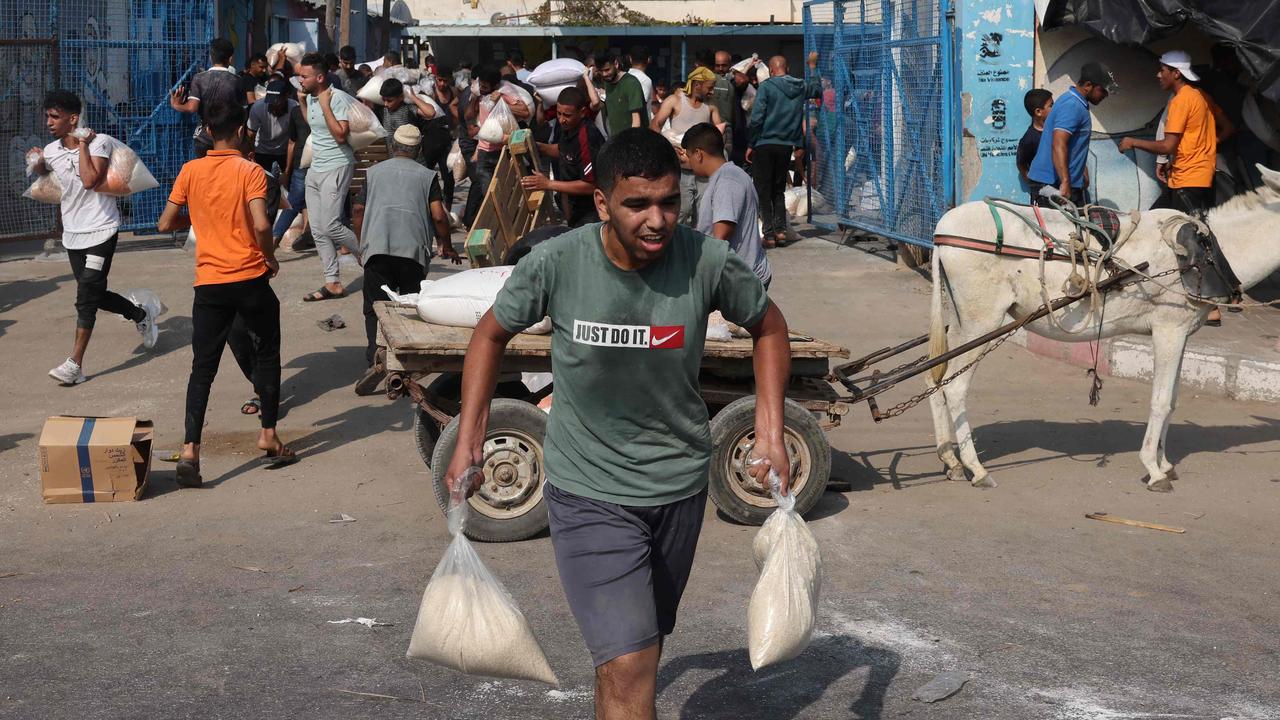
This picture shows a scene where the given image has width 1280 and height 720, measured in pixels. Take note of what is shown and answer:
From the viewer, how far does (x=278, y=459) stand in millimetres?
8188

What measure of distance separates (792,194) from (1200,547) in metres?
11.6

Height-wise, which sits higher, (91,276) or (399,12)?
(399,12)

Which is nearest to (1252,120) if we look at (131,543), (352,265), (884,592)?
(884,592)

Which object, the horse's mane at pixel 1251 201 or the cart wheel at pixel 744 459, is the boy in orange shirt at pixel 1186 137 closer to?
the horse's mane at pixel 1251 201

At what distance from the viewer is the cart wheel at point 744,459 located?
6.65 meters

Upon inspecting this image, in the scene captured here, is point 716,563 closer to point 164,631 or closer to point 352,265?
point 164,631

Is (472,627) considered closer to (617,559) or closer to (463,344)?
(617,559)

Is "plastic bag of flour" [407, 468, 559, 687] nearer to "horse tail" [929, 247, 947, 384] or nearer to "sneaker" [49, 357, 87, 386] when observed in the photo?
"horse tail" [929, 247, 947, 384]

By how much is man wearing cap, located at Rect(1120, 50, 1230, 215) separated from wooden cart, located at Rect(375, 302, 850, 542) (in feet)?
16.9

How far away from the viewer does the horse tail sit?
768 cm

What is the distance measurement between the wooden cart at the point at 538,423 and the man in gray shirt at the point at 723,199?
62 centimetres

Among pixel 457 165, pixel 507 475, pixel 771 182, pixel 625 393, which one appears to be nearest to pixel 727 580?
pixel 507 475

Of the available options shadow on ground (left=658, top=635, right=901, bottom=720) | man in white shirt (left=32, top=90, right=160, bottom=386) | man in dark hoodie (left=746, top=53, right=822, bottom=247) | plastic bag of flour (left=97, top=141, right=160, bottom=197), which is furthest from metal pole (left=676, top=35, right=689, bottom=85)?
shadow on ground (left=658, top=635, right=901, bottom=720)

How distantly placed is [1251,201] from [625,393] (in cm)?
553
